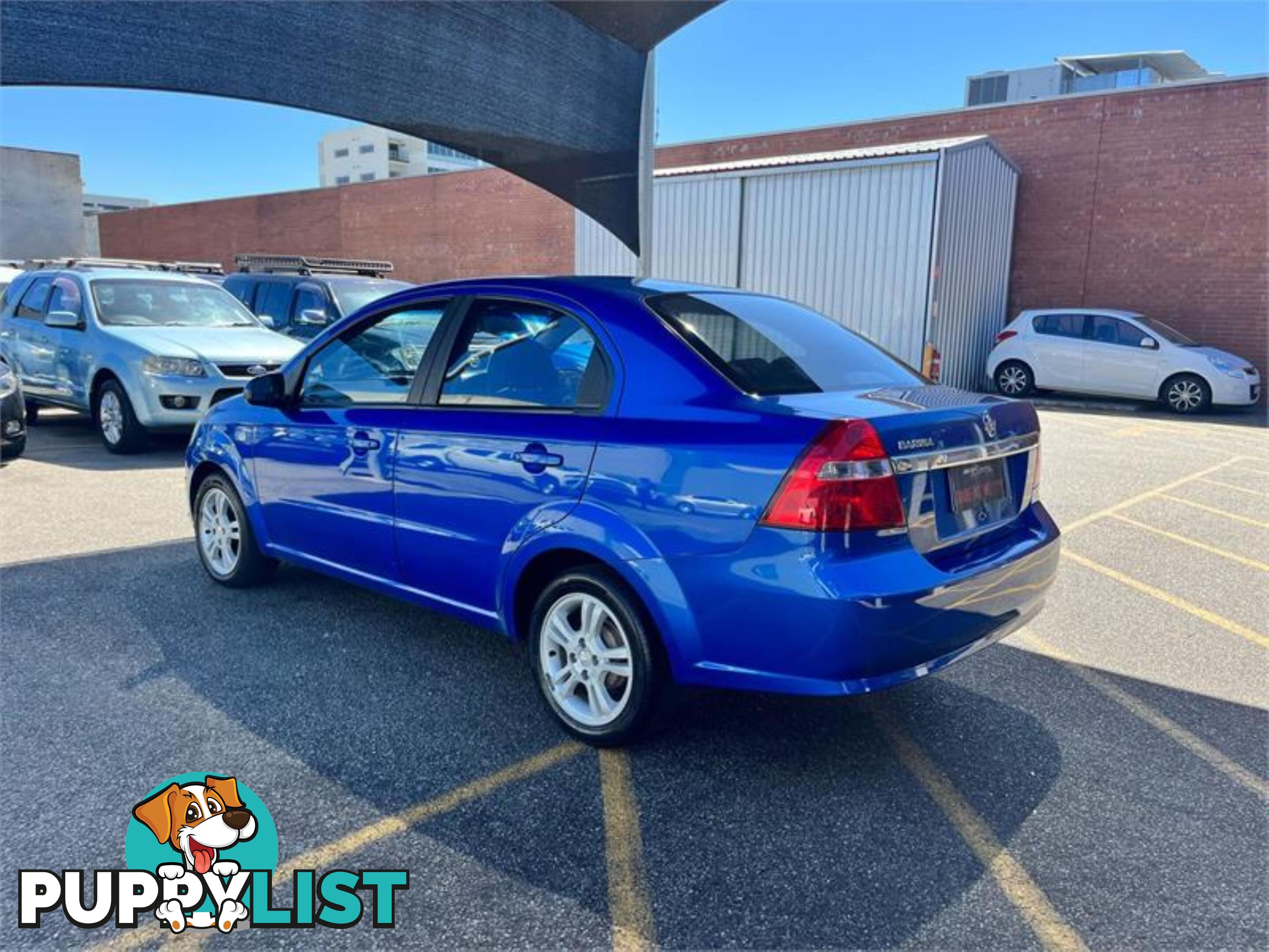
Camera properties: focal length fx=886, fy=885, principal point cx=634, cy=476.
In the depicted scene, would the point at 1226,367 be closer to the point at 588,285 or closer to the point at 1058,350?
the point at 1058,350

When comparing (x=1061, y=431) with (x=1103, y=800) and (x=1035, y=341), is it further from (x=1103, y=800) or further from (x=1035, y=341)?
(x=1103, y=800)

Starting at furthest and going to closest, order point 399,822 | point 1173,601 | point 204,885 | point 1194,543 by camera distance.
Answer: point 1194,543, point 1173,601, point 399,822, point 204,885

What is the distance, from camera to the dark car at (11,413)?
25.3ft

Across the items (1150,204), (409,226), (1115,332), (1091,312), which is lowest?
(1115,332)

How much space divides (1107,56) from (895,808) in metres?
31.1

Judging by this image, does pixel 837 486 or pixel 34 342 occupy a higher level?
pixel 34 342

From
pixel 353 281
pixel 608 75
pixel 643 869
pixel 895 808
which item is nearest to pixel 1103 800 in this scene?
pixel 895 808

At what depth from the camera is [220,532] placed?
4.82 meters

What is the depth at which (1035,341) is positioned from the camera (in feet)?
48.7

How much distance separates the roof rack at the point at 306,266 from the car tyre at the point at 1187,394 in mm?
12380

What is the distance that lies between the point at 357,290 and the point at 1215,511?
9754 millimetres

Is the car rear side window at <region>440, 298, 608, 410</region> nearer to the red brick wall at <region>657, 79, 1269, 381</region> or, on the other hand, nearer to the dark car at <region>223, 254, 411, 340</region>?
the dark car at <region>223, 254, 411, 340</region>

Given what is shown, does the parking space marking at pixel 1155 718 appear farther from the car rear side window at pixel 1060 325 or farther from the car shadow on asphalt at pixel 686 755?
the car rear side window at pixel 1060 325

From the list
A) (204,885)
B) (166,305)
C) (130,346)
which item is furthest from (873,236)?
(204,885)
